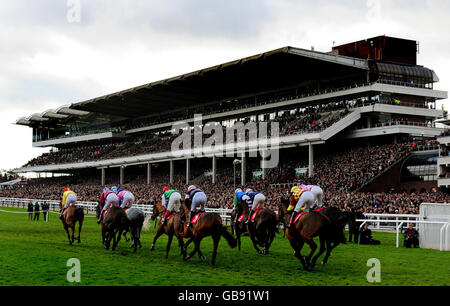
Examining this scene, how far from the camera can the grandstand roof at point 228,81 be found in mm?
40219

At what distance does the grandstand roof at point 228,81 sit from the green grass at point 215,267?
2656cm

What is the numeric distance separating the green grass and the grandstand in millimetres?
12285

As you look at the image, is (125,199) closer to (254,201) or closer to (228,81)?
(254,201)

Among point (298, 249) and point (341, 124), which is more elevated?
point (341, 124)

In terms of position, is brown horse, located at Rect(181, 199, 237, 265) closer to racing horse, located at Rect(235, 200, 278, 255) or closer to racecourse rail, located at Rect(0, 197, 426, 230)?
racing horse, located at Rect(235, 200, 278, 255)

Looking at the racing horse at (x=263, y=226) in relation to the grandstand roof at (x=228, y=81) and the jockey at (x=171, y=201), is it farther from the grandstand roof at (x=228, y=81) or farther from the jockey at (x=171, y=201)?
the grandstand roof at (x=228, y=81)

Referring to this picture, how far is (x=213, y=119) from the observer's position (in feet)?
177

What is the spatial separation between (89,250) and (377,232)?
510 inches

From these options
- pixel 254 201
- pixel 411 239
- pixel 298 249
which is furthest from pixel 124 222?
pixel 411 239

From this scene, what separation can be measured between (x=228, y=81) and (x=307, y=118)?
877 cm

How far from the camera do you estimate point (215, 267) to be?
11.0 m
